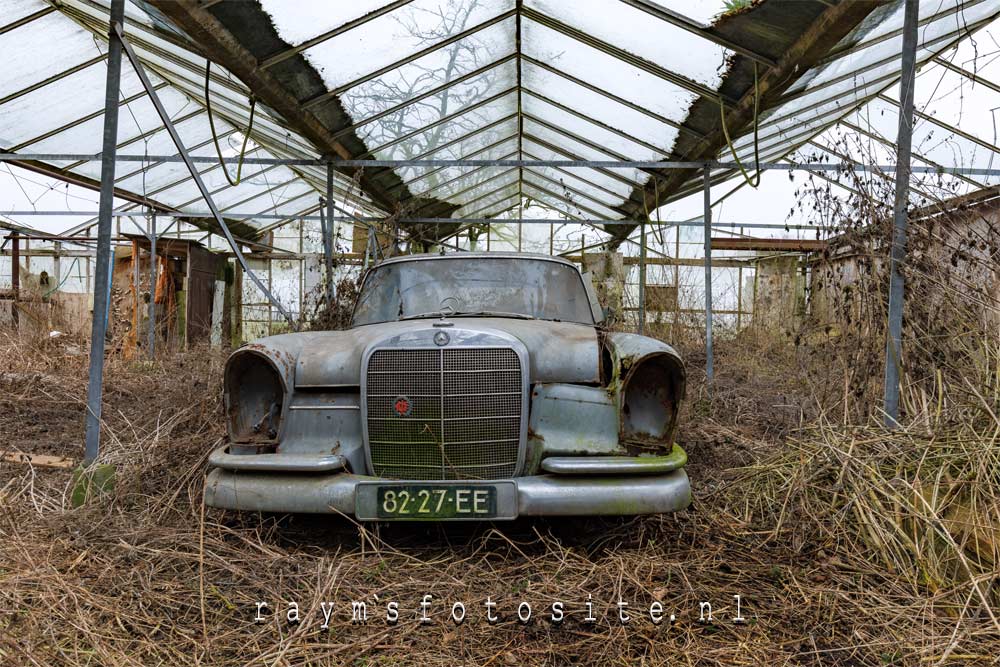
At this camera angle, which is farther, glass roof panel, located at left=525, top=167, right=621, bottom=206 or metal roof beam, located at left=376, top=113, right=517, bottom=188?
glass roof panel, located at left=525, top=167, right=621, bottom=206

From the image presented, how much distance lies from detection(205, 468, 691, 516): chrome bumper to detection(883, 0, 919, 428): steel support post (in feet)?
4.06

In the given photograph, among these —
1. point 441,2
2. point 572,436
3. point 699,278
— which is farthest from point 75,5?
point 699,278

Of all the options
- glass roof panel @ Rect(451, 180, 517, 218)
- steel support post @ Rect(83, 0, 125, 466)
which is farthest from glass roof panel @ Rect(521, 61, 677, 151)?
glass roof panel @ Rect(451, 180, 517, 218)

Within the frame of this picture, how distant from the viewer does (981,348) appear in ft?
9.96

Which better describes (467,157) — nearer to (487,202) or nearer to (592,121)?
(592,121)

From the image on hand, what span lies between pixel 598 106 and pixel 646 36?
1848mm

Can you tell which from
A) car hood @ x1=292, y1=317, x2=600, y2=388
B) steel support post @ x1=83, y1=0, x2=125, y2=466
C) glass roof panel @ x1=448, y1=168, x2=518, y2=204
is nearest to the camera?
car hood @ x1=292, y1=317, x2=600, y2=388

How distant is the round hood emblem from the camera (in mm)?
3049

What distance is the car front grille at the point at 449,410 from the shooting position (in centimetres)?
303

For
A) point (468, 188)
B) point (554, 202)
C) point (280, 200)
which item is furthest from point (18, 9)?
point (554, 202)

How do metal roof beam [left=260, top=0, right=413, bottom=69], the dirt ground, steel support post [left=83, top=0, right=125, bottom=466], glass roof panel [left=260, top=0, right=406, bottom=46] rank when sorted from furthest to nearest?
metal roof beam [left=260, top=0, right=413, bottom=69], glass roof panel [left=260, top=0, right=406, bottom=46], steel support post [left=83, top=0, right=125, bottom=466], the dirt ground

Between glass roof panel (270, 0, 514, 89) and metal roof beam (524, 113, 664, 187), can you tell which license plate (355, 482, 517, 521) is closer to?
glass roof panel (270, 0, 514, 89)

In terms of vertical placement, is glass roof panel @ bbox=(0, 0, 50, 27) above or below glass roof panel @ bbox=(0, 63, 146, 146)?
above

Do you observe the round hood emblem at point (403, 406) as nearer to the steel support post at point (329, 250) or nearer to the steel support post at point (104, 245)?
the steel support post at point (104, 245)
